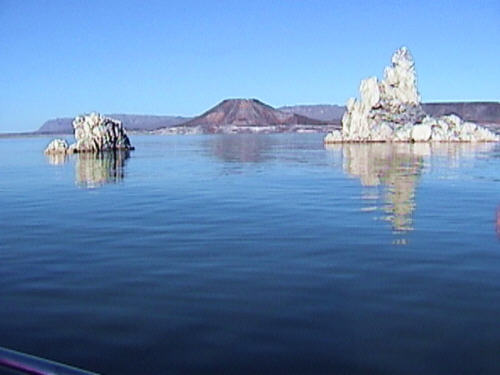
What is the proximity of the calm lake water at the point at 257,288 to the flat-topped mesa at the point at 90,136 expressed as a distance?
226 feet

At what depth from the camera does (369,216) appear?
19562mm

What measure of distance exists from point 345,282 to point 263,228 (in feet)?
21.9

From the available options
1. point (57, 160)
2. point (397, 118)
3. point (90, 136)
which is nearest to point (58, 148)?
point (90, 136)

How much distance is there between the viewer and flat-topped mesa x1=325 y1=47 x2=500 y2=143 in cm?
13800

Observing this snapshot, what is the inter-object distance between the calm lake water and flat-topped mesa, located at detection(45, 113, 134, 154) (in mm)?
68999

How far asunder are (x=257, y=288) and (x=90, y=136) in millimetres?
85635

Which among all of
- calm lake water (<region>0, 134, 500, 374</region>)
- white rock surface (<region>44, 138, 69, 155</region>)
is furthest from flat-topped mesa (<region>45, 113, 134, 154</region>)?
calm lake water (<region>0, 134, 500, 374</region>)

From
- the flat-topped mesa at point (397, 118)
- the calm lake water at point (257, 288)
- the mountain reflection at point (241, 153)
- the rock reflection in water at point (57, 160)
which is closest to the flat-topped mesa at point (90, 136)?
the rock reflection in water at point (57, 160)

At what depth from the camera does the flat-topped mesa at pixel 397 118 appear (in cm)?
13800

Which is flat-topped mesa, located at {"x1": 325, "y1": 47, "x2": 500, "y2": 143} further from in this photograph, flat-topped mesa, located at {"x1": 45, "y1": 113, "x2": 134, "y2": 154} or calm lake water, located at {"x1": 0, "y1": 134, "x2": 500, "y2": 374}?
calm lake water, located at {"x1": 0, "y1": 134, "x2": 500, "y2": 374}

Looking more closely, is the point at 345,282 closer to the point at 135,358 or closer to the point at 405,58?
the point at 135,358

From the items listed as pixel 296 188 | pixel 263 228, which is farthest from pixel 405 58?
pixel 263 228

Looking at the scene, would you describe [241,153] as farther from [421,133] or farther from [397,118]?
[397,118]

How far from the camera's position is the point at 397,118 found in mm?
159625
